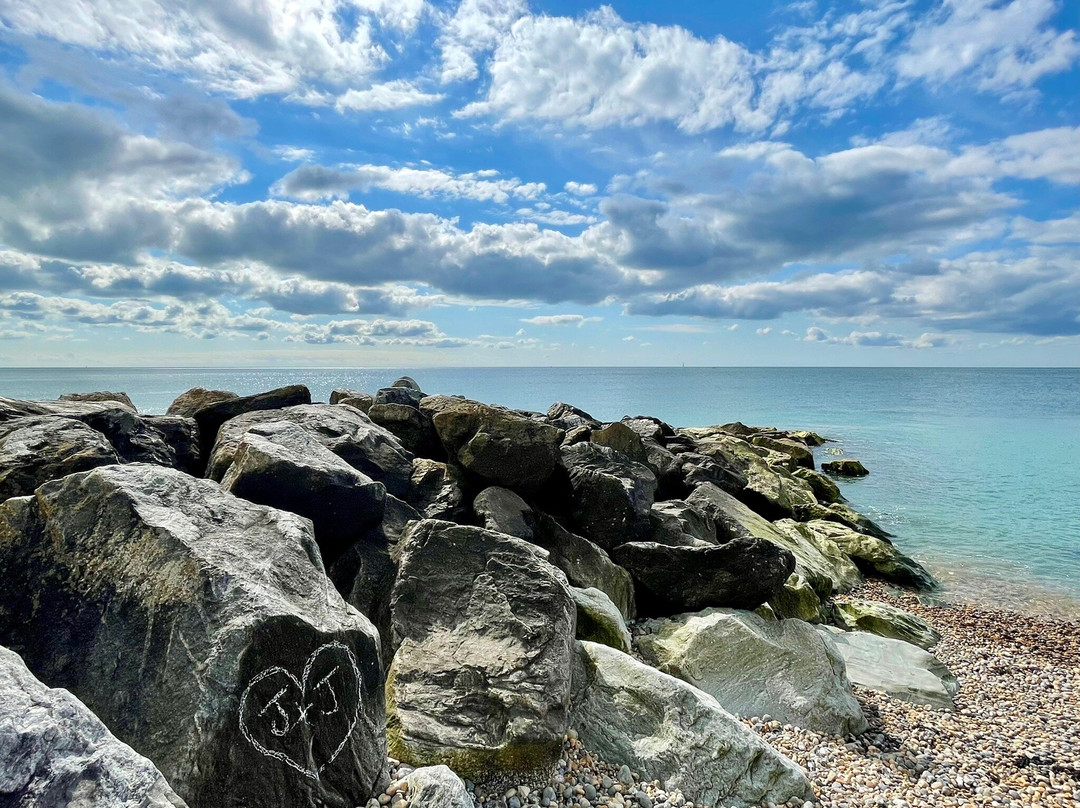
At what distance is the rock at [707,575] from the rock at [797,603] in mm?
1293

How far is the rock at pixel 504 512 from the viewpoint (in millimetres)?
9547

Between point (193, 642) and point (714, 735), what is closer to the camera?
point (193, 642)

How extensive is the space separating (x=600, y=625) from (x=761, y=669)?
2.08m

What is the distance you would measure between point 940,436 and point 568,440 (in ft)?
155

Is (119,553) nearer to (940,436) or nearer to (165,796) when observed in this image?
(165,796)

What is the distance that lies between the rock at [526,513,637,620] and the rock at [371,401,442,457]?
11.5ft

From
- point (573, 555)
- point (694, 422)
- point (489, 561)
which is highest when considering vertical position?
Answer: point (489, 561)

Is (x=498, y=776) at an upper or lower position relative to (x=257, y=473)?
lower

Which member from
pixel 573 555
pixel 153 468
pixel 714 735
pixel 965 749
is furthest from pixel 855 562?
pixel 153 468

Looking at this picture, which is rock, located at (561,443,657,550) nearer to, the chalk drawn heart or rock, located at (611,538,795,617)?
rock, located at (611,538,795,617)

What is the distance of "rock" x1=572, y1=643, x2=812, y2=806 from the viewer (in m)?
5.81

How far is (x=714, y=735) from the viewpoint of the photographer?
5.97 metres

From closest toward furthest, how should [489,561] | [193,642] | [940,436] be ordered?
1. [193,642]
2. [489,561]
3. [940,436]

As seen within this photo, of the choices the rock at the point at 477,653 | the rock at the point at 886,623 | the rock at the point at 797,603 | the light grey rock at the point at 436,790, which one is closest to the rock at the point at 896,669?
the rock at the point at 797,603
